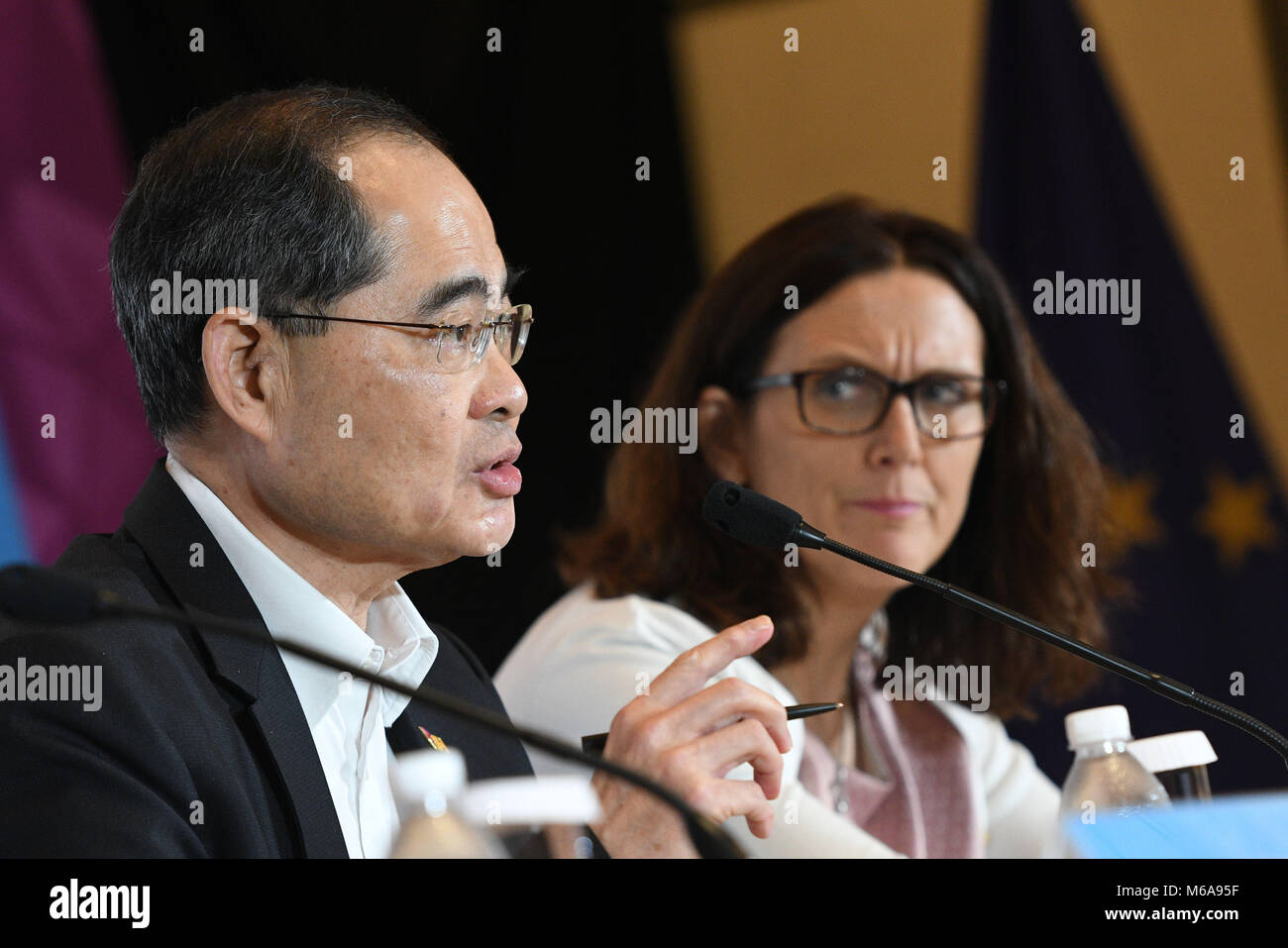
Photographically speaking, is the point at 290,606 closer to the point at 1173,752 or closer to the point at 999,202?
the point at 1173,752

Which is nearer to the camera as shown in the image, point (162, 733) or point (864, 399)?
point (162, 733)

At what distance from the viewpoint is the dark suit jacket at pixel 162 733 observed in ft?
3.12

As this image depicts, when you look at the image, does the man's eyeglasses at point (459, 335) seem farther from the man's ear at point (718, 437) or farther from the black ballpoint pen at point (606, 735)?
the man's ear at point (718, 437)

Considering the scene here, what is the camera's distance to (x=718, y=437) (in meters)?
2.11

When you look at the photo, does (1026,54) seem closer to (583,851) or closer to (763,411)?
(763,411)

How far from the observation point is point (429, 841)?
69 cm

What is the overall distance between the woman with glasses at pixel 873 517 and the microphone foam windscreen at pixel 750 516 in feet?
2.17

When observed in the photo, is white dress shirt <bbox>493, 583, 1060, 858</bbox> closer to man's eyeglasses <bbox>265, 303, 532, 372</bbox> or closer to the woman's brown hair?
the woman's brown hair

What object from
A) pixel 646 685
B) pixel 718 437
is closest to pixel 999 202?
pixel 718 437

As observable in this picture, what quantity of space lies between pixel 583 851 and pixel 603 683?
100 centimetres

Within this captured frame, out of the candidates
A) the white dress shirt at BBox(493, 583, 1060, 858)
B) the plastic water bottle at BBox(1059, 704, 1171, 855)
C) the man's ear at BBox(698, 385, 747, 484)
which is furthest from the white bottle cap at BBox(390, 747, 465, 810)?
the man's ear at BBox(698, 385, 747, 484)

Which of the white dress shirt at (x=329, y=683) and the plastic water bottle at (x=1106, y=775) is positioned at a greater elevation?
the white dress shirt at (x=329, y=683)

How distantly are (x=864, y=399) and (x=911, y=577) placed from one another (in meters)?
0.84

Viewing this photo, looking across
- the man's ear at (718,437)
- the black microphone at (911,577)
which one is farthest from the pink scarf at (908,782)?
the black microphone at (911,577)
